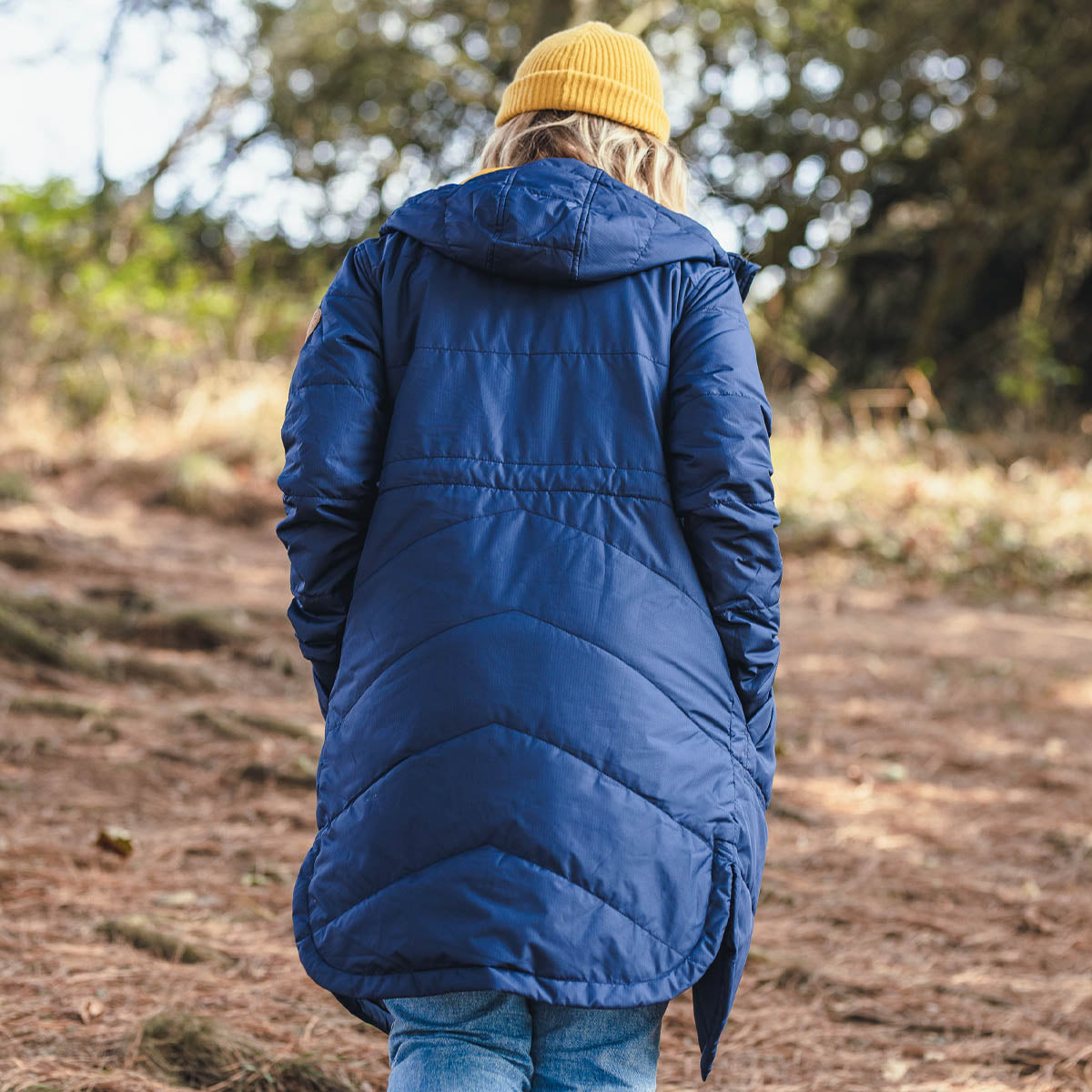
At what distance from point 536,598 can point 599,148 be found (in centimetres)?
75

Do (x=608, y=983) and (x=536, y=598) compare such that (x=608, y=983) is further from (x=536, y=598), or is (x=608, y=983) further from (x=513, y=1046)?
(x=536, y=598)

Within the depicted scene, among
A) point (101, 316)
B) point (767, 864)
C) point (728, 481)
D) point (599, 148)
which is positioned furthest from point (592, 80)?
point (101, 316)

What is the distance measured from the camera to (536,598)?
58.3 inches

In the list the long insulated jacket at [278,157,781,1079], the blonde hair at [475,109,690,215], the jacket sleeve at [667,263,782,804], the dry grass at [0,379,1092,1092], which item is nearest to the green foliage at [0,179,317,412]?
the dry grass at [0,379,1092,1092]

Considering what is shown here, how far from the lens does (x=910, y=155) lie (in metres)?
11.8

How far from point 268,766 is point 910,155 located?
10.3m

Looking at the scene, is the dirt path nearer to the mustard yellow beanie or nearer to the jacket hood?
the jacket hood

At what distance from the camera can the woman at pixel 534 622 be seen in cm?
143

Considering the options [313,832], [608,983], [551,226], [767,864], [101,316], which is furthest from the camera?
[101,316]

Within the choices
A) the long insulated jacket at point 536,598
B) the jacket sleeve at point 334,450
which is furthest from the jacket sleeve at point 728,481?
the jacket sleeve at point 334,450

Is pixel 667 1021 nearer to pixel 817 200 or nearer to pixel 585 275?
pixel 585 275

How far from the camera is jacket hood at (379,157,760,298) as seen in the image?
157 cm

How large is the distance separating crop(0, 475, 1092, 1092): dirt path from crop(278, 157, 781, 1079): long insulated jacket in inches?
41.0

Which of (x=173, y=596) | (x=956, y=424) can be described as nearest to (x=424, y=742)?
(x=173, y=596)
